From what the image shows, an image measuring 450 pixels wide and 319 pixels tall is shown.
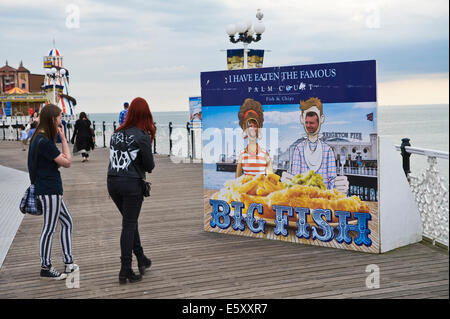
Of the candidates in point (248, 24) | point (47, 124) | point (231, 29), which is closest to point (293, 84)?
point (47, 124)

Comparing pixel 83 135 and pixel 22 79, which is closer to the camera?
pixel 83 135

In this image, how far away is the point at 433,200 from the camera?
6098 millimetres

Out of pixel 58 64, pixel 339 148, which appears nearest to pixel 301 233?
pixel 339 148

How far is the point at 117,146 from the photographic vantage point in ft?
15.9

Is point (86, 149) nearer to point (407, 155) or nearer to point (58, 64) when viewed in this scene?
point (407, 155)

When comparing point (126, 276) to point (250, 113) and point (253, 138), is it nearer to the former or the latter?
point (253, 138)

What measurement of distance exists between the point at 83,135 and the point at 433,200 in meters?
13.1

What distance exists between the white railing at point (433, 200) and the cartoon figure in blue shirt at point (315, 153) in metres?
0.97

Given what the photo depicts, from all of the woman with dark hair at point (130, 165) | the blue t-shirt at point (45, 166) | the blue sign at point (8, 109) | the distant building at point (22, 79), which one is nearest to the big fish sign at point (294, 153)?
the woman with dark hair at point (130, 165)

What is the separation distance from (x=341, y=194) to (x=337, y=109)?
94 centimetres

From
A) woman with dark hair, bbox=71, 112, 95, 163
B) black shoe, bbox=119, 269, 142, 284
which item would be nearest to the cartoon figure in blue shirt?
black shoe, bbox=119, 269, 142, 284

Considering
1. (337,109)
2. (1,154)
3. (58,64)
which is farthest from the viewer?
(58,64)

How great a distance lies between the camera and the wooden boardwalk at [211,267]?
4.73m

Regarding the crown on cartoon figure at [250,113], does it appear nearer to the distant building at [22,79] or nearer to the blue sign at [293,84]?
the blue sign at [293,84]
